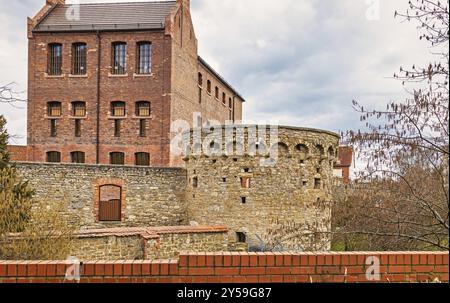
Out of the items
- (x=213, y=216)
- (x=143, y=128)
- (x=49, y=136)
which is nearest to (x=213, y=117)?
(x=143, y=128)

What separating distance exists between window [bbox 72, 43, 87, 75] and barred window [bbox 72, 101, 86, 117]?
1960 millimetres

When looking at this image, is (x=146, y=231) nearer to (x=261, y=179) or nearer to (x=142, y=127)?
(x=261, y=179)

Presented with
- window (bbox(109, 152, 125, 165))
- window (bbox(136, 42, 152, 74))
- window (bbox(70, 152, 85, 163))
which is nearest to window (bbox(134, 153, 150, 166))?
window (bbox(109, 152, 125, 165))

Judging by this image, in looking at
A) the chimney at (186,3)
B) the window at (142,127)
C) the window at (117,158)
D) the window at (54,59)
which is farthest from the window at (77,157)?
the chimney at (186,3)

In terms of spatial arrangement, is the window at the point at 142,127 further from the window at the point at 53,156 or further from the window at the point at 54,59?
the window at the point at 54,59

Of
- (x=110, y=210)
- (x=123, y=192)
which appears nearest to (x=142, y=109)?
(x=123, y=192)

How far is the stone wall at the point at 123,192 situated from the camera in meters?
17.2

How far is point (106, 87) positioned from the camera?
83.0 ft

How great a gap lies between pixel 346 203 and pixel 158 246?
6.01 meters

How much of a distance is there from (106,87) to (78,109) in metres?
2.40

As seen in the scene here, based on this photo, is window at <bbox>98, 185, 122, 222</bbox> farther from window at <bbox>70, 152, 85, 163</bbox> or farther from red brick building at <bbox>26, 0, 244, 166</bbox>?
window at <bbox>70, 152, 85, 163</bbox>
